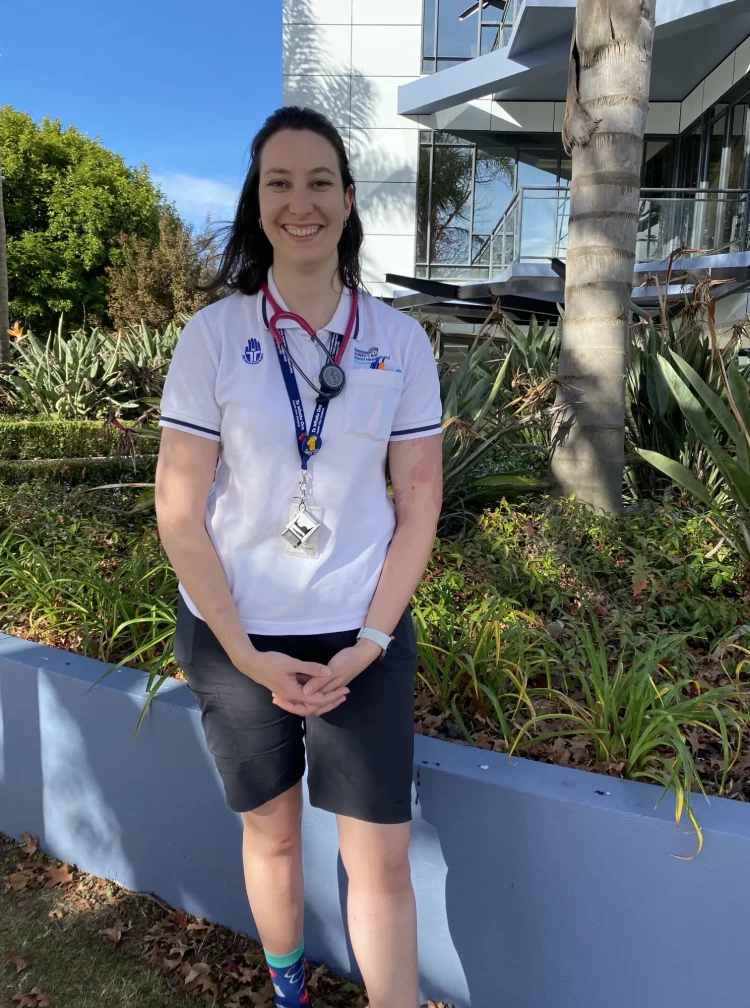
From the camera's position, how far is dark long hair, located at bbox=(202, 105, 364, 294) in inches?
58.4

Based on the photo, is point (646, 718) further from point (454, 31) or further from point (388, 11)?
point (454, 31)

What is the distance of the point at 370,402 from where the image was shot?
143cm

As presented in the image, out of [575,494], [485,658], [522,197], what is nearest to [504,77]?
[522,197]

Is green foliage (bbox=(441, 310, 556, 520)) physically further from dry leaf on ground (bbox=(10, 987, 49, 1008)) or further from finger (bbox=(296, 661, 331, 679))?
dry leaf on ground (bbox=(10, 987, 49, 1008))

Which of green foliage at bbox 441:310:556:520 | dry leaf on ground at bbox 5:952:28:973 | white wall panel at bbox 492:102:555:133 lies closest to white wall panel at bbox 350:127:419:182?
white wall panel at bbox 492:102:555:133

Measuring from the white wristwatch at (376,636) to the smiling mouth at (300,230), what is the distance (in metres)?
0.79

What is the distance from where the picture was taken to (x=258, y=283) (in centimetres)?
154

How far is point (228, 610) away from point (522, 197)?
13.2 m

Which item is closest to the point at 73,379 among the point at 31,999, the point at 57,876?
the point at 57,876

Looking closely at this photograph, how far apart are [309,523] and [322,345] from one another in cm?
36

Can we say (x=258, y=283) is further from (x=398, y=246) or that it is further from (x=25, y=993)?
(x=398, y=246)

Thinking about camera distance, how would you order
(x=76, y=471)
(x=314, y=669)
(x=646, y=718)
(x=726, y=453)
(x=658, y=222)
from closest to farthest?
(x=314, y=669) → (x=646, y=718) → (x=726, y=453) → (x=76, y=471) → (x=658, y=222)

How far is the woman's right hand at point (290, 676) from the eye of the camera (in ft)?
4.53

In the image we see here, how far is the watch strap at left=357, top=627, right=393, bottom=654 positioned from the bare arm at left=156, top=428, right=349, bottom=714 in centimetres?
10
